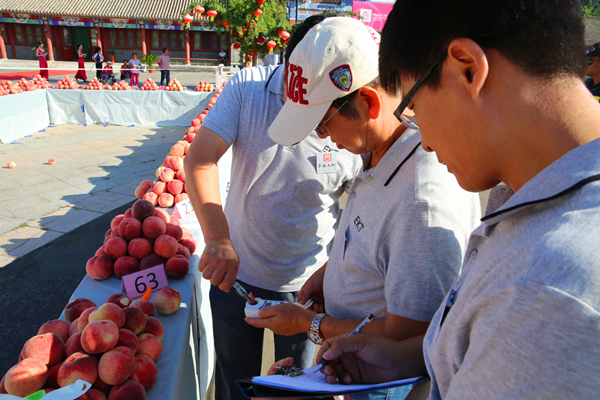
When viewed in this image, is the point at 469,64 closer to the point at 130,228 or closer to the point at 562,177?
the point at 562,177

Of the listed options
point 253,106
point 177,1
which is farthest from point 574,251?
point 177,1

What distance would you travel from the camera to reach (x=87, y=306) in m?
1.63

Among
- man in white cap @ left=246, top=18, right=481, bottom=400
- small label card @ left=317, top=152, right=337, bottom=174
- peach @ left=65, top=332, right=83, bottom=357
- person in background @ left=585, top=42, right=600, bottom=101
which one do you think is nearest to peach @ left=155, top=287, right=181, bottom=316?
peach @ left=65, top=332, right=83, bottom=357

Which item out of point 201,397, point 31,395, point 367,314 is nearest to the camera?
point 31,395

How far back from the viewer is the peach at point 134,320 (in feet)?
4.96

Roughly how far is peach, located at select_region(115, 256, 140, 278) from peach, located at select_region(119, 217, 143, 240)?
0.47 feet

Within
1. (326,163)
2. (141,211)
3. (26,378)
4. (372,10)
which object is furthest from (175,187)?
(372,10)

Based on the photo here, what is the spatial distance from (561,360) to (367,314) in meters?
0.85

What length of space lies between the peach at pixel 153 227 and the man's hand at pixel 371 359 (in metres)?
1.38

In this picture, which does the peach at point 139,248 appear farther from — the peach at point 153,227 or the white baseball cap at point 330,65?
the white baseball cap at point 330,65

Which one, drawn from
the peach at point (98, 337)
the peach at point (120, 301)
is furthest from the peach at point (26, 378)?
the peach at point (120, 301)

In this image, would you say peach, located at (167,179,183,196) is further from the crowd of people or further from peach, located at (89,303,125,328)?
peach, located at (89,303,125,328)

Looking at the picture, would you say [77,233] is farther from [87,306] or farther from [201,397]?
[87,306]

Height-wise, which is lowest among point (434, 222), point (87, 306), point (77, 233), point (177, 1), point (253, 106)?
point (77, 233)
